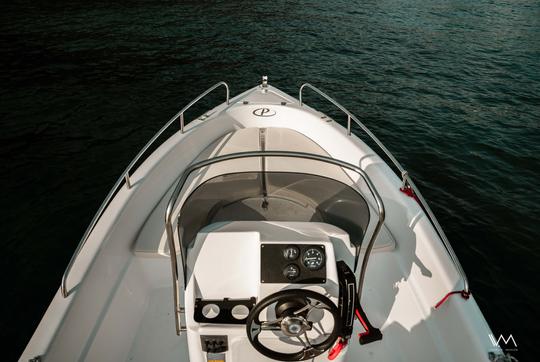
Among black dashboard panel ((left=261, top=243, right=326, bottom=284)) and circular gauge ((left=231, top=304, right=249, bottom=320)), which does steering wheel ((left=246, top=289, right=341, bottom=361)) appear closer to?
circular gauge ((left=231, top=304, right=249, bottom=320))

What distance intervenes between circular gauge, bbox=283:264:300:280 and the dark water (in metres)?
3.69

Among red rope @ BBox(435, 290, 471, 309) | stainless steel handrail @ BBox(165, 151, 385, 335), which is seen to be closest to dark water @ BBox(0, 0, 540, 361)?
A: red rope @ BBox(435, 290, 471, 309)

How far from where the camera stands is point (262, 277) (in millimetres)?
2721

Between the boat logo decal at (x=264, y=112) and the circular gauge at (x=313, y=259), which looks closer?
the circular gauge at (x=313, y=259)

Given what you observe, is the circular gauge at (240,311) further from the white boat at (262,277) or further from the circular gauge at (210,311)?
the circular gauge at (210,311)

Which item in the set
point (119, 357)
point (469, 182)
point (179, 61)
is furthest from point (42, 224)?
point (179, 61)

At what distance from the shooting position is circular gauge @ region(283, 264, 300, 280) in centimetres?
272

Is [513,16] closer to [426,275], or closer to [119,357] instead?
[426,275]

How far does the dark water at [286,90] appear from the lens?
229 inches

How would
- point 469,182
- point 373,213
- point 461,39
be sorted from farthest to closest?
point 461,39 < point 469,182 < point 373,213

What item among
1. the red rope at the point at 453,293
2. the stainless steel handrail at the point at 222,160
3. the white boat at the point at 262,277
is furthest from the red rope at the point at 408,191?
the stainless steel handrail at the point at 222,160

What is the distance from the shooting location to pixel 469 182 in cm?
762

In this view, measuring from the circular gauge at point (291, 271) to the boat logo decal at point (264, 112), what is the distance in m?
3.69

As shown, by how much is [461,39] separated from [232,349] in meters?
18.4
